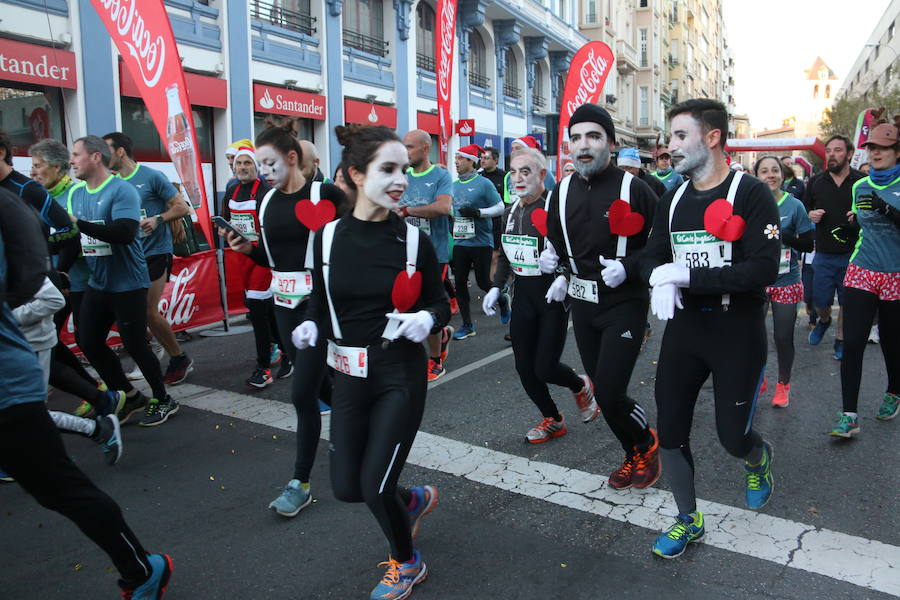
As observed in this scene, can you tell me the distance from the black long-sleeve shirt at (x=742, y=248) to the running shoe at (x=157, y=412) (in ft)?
12.5

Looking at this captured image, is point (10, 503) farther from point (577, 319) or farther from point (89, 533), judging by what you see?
point (577, 319)

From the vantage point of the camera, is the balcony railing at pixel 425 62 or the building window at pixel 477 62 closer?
the balcony railing at pixel 425 62

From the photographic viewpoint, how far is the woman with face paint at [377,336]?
279 centimetres

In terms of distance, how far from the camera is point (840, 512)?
3568 mm

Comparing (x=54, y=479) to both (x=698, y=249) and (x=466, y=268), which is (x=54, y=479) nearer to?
(x=698, y=249)

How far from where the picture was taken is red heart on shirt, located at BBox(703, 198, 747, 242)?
117 inches

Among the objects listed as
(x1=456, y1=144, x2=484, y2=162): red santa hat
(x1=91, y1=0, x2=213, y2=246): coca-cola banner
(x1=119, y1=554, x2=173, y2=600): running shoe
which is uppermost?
(x1=91, y1=0, x2=213, y2=246): coca-cola banner

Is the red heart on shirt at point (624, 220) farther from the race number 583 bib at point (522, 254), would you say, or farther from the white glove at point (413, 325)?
the white glove at point (413, 325)

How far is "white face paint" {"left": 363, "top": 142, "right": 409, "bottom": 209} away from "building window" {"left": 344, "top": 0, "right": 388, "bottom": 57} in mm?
16486

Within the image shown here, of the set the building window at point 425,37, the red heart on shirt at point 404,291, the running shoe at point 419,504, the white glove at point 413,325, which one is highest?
the building window at point 425,37

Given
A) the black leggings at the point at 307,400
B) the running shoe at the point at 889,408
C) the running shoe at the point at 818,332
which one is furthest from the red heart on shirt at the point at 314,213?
the running shoe at the point at 818,332

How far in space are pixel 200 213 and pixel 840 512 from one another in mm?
6950

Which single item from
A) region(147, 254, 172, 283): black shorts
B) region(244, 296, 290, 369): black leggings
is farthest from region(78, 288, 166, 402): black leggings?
region(147, 254, 172, 283): black shorts

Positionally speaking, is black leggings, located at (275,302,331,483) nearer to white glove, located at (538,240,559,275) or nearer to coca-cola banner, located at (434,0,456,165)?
white glove, located at (538,240,559,275)
